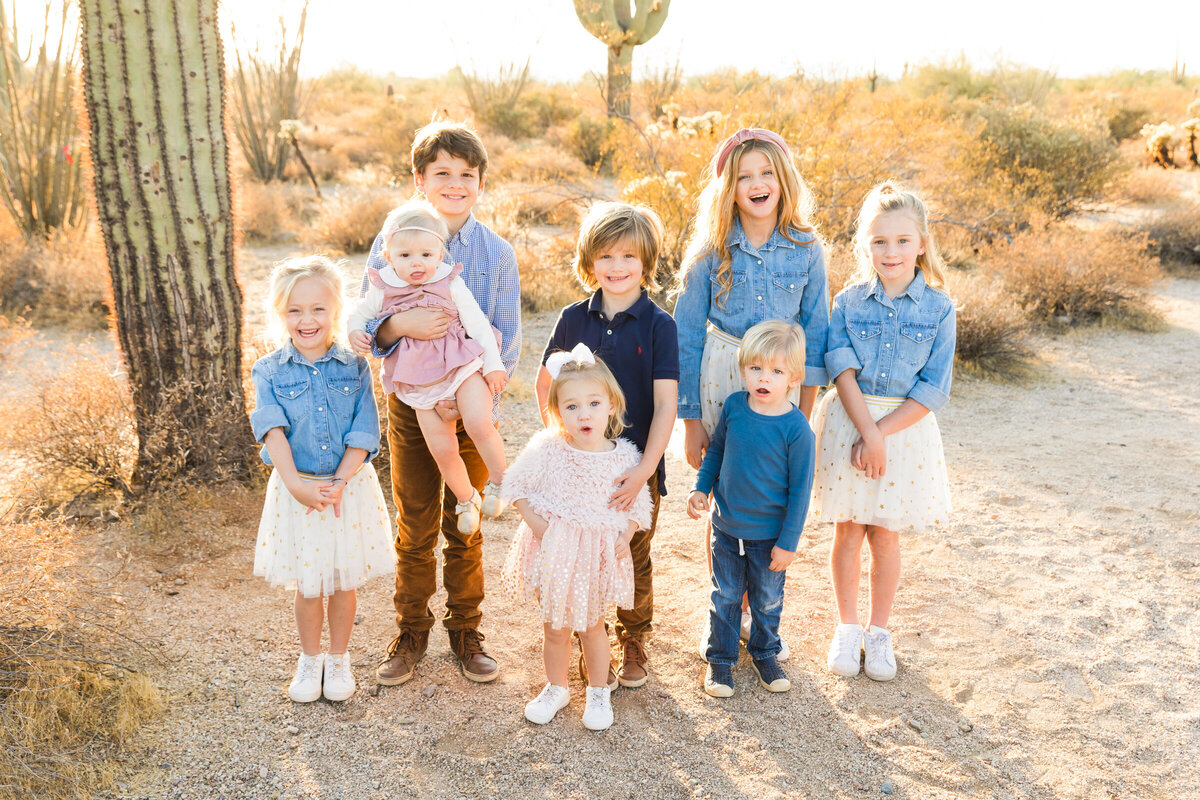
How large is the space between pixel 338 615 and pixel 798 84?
11.4 metres

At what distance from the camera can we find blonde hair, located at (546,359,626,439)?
253cm

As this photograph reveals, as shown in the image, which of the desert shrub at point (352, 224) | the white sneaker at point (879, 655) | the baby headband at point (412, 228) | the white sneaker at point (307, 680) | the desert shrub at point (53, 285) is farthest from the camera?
the desert shrub at point (352, 224)

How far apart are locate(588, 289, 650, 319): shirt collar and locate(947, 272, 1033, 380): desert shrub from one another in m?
5.16

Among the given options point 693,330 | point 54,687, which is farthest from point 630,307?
point 54,687

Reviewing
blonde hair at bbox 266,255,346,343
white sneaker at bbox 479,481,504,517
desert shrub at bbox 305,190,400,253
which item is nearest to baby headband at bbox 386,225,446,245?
blonde hair at bbox 266,255,346,343

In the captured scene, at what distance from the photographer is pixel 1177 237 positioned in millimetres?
10531

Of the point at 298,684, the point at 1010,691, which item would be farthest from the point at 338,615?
the point at 1010,691

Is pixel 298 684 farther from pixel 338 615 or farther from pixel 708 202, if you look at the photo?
pixel 708 202

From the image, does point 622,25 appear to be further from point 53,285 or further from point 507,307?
point 507,307

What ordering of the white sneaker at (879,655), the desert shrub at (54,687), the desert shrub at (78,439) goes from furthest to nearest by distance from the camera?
1. the desert shrub at (78,439)
2. the white sneaker at (879,655)
3. the desert shrub at (54,687)

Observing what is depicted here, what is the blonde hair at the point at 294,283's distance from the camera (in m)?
2.68

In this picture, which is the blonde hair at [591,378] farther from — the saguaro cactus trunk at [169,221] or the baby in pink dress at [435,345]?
the saguaro cactus trunk at [169,221]

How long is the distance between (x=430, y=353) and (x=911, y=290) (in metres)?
1.64

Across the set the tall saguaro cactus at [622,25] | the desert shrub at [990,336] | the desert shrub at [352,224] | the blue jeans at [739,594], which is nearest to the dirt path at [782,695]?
the blue jeans at [739,594]
